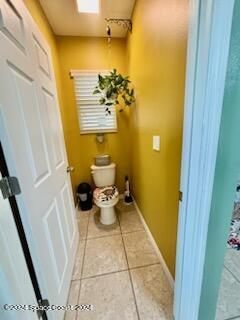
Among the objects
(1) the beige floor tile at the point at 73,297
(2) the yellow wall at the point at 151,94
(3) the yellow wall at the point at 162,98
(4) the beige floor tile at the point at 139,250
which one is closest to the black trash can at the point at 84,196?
(2) the yellow wall at the point at 151,94

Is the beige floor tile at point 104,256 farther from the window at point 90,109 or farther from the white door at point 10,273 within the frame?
the window at point 90,109

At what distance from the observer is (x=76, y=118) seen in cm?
246

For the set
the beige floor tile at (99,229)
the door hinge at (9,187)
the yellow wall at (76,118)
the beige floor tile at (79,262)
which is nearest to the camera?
the door hinge at (9,187)

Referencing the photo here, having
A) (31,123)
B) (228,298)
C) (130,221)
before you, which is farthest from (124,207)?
(31,123)

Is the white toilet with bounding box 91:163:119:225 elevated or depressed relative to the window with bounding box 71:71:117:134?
depressed

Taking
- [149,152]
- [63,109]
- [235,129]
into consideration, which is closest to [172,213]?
[149,152]

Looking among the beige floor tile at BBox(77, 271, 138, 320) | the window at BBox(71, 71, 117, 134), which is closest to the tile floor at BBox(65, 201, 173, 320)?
the beige floor tile at BBox(77, 271, 138, 320)

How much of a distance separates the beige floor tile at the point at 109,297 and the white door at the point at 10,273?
1.99 ft

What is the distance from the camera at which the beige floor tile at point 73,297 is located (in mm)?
1132

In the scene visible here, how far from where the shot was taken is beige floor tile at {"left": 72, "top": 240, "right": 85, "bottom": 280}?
144 centimetres

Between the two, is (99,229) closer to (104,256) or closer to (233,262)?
(104,256)

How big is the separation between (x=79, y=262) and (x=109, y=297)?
468 millimetres

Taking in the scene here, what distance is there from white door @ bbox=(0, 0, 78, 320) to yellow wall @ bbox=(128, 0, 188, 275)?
34.1 inches

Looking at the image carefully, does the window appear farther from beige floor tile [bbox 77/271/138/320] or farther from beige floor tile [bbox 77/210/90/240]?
beige floor tile [bbox 77/271/138/320]
